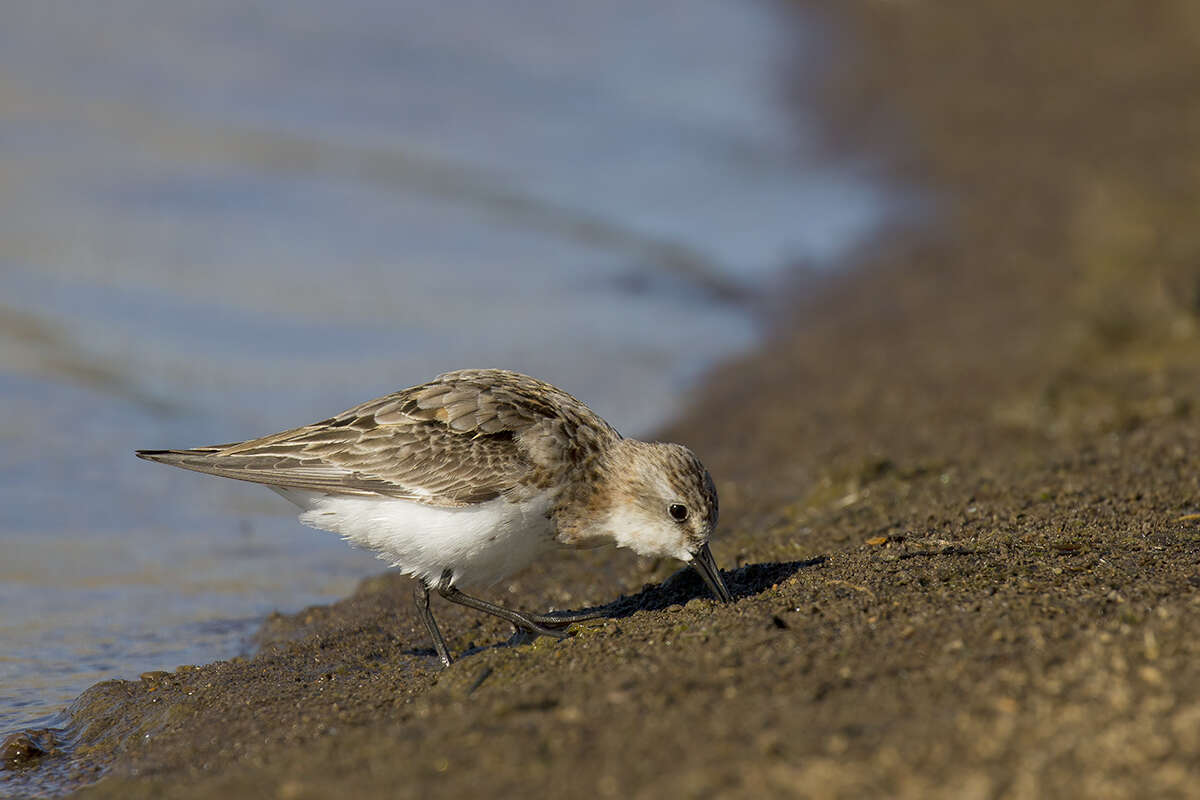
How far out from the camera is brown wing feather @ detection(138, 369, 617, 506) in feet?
21.3

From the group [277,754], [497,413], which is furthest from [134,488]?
[277,754]

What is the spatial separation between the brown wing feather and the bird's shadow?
0.82 metres

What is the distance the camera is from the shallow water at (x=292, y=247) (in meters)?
9.30

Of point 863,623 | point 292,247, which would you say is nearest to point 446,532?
point 863,623

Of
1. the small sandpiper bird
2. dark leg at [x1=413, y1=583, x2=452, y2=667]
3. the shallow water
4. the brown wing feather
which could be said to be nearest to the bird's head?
the small sandpiper bird

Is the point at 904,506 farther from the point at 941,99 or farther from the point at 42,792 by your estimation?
the point at 941,99

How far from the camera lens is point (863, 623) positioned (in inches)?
207

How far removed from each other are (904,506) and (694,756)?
3.80m

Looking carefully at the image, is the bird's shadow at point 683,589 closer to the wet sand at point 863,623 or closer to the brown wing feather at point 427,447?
the wet sand at point 863,623

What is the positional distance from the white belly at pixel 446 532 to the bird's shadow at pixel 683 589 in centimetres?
44

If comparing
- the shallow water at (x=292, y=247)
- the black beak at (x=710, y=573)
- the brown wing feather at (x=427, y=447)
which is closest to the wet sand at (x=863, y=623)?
the black beak at (x=710, y=573)

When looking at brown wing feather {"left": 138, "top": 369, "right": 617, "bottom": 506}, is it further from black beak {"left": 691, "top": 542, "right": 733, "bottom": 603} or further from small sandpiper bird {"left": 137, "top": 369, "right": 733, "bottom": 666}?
black beak {"left": 691, "top": 542, "right": 733, "bottom": 603}

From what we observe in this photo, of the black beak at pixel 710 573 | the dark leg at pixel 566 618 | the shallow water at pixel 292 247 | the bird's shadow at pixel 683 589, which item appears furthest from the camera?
the shallow water at pixel 292 247

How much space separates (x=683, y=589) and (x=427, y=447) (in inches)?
59.3
